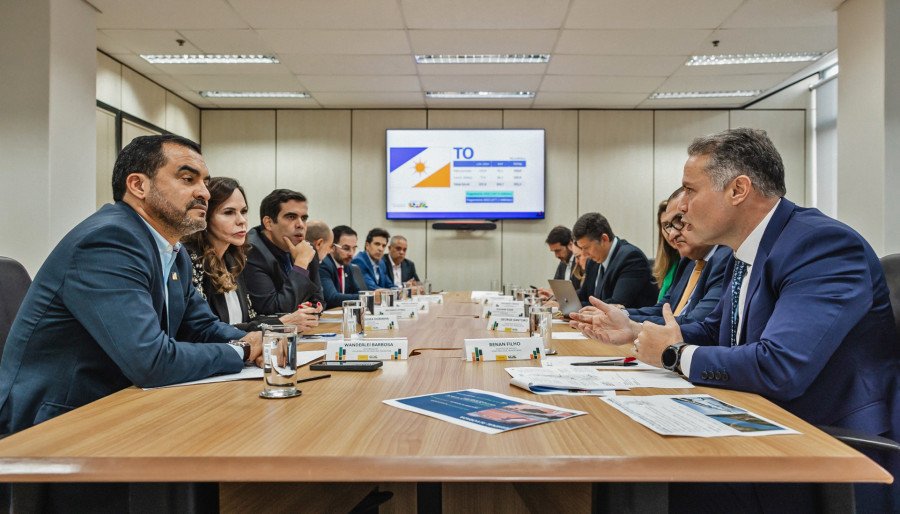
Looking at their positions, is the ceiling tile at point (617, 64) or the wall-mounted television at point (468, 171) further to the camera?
the wall-mounted television at point (468, 171)

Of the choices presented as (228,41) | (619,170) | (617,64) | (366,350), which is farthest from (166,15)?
(619,170)

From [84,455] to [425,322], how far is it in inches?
93.4

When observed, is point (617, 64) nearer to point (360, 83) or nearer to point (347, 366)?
point (360, 83)

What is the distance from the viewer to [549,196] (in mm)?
8844

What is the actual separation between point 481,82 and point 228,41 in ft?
9.10

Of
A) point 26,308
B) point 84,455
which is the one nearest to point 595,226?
point 26,308

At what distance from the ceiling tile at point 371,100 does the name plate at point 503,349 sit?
6443 mm

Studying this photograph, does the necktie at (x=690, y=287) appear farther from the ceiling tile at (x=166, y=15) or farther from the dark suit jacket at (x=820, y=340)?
the ceiling tile at (x=166, y=15)

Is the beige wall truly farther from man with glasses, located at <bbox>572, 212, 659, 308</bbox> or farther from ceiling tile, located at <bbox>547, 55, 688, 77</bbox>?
man with glasses, located at <bbox>572, 212, 659, 308</bbox>

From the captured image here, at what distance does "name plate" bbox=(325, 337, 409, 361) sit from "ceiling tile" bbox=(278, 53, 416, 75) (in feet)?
16.1

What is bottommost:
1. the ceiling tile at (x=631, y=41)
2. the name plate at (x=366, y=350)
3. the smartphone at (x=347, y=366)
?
the smartphone at (x=347, y=366)

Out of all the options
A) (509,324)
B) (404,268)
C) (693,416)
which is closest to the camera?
(693,416)

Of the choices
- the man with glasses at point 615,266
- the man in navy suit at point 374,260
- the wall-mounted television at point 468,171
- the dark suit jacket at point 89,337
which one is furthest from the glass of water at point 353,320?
the wall-mounted television at point 468,171

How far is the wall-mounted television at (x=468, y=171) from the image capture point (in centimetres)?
870
